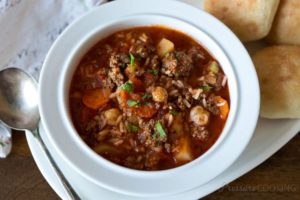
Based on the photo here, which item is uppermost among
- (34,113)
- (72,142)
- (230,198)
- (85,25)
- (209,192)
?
(85,25)

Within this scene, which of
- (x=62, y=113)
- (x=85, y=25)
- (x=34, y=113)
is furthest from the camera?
(x=34, y=113)

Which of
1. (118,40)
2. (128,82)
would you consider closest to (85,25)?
(118,40)

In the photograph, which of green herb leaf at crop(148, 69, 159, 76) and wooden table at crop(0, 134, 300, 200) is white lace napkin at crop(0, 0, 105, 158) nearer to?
wooden table at crop(0, 134, 300, 200)

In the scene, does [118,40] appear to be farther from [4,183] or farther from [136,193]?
[4,183]

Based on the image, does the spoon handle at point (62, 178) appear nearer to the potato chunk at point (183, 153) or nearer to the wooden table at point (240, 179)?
the wooden table at point (240, 179)

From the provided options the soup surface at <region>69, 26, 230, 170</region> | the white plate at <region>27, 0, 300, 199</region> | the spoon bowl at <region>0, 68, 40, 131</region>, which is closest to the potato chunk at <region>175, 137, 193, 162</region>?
the soup surface at <region>69, 26, 230, 170</region>

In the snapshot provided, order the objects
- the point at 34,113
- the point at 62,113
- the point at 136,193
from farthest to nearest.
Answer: the point at 34,113 < the point at 62,113 < the point at 136,193

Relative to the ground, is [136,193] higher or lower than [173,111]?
lower

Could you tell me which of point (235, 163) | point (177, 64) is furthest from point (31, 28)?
point (235, 163)
